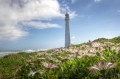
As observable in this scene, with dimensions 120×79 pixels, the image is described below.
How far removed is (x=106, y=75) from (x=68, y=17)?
5517 cm

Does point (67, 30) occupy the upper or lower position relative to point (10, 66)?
upper

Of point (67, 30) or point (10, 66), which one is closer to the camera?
point (10, 66)

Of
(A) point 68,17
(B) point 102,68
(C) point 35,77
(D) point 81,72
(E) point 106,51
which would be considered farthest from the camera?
(A) point 68,17

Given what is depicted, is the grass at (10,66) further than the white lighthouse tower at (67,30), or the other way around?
the white lighthouse tower at (67,30)

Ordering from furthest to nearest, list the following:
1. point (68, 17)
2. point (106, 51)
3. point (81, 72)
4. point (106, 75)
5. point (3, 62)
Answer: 1. point (68, 17)
2. point (3, 62)
3. point (106, 51)
4. point (81, 72)
5. point (106, 75)

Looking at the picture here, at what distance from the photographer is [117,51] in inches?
242

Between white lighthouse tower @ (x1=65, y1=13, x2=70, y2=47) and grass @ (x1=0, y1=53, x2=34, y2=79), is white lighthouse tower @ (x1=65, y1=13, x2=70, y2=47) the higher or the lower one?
the higher one

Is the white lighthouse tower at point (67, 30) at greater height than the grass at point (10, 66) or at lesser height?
greater

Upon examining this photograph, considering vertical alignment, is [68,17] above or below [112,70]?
above

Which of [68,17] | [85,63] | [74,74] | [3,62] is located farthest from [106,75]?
[68,17]

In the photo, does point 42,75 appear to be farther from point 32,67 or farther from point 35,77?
point 32,67

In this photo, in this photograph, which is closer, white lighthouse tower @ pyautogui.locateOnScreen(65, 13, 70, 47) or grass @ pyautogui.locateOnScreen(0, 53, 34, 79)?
grass @ pyautogui.locateOnScreen(0, 53, 34, 79)

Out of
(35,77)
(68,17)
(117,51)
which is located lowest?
(35,77)

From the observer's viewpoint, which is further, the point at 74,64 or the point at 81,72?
the point at 74,64
